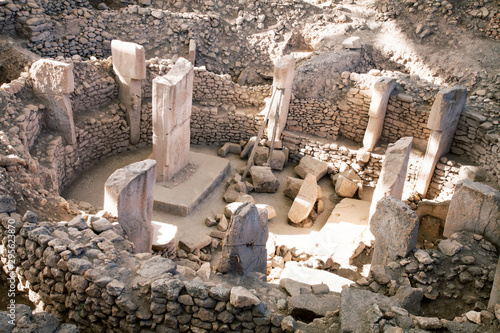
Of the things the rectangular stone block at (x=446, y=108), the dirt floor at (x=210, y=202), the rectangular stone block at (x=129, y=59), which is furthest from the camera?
the rectangular stone block at (x=129, y=59)

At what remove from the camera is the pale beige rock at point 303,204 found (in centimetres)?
988

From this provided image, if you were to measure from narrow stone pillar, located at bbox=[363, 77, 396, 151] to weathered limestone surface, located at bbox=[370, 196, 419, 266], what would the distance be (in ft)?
15.2

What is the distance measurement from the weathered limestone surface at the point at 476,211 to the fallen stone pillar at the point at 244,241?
2.77 m

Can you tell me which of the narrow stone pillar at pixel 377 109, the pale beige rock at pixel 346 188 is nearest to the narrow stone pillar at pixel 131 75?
the pale beige rock at pixel 346 188

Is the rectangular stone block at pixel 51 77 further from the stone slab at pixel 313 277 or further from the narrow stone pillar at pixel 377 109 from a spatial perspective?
the narrow stone pillar at pixel 377 109

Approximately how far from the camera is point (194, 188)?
9.89m

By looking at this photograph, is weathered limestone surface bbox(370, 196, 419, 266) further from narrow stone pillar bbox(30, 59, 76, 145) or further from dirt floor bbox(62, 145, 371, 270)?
narrow stone pillar bbox(30, 59, 76, 145)

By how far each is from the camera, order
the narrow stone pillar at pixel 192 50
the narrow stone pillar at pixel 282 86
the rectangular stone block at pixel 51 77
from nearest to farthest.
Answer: the rectangular stone block at pixel 51 77 → the narrow stone pillar at pixel 282 86 → the narrow stone pillar at pixel 192 50

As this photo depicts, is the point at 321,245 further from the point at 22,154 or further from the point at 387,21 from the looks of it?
the point at 387,21

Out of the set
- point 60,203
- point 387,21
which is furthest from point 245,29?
point 60,203

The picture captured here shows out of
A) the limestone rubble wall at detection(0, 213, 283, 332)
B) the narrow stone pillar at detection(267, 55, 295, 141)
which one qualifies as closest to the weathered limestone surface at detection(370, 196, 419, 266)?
the limestone rubble wall at detection(0, 213, 283, 332)

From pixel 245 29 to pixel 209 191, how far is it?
622 cm

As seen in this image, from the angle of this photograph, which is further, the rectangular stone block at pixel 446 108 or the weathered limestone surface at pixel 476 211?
the rectangular stone block at pixel 446 108

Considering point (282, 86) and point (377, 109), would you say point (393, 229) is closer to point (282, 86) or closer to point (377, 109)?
point (377, 109)
